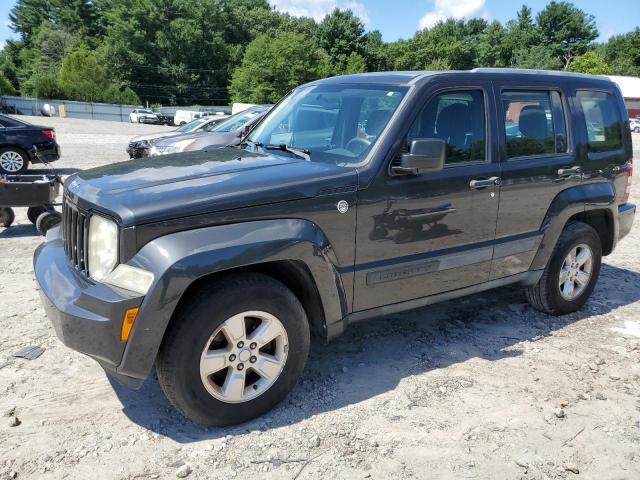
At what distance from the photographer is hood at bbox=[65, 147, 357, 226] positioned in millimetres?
2879

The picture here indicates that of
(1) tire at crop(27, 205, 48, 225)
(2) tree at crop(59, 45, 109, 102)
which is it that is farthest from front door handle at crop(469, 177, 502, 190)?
(2) tree at crop(59, 45, 109, 102)

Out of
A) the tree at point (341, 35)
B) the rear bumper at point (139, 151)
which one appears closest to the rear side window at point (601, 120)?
the rear bumper at point (139, 151)

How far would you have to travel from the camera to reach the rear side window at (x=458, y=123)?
380cm

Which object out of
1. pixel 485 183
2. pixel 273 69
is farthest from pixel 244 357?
pixel 273 69

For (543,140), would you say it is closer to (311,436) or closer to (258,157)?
(258,157)

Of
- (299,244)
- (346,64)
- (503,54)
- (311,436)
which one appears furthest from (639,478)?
(503,54)

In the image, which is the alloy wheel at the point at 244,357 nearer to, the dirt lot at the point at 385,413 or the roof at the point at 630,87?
the dirt lot at the point at 385,413

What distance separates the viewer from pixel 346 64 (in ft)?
255

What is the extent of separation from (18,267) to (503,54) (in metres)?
104

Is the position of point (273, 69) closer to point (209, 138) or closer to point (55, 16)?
point (55, 16)

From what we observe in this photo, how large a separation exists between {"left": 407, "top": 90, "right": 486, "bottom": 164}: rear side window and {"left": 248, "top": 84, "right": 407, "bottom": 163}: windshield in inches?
10.1

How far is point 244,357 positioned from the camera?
3.12m

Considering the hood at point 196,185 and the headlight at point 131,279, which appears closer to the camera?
the headlight at point 131,279

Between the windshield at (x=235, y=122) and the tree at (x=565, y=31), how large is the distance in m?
97.2
